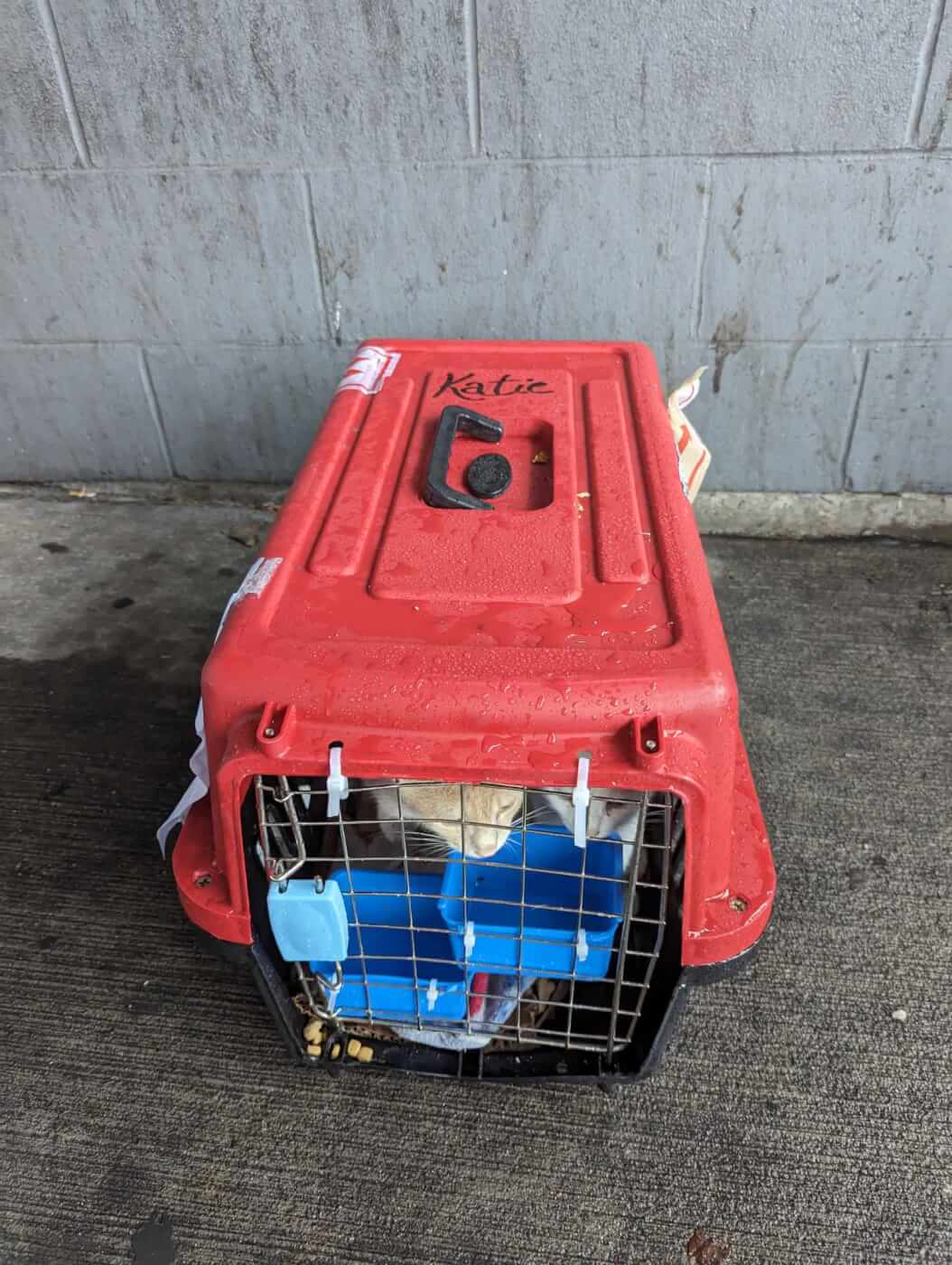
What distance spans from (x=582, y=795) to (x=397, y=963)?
1.36 ft

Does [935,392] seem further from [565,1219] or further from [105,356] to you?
[105,356]

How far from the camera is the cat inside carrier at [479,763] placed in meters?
0.81

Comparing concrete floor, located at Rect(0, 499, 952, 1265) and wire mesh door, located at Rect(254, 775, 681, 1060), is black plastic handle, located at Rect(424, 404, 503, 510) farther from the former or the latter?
concrete floor, located at Rect(0, 499, 952, 1265)

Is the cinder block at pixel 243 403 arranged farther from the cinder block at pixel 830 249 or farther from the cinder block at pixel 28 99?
the cinder block at pixel 830 249

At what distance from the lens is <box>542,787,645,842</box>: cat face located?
0.94 m

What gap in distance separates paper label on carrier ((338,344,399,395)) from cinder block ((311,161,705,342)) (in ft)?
1.64

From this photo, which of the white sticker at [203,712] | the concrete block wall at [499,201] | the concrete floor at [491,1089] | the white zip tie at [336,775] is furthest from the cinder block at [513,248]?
the white zip tie at [336,775]

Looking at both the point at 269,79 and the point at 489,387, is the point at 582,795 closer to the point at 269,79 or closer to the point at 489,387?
the point at 489,387

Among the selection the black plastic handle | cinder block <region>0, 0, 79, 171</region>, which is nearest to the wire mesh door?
the black plastic handle

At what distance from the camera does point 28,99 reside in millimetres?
1812

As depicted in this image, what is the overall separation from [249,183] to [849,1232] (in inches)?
79.7

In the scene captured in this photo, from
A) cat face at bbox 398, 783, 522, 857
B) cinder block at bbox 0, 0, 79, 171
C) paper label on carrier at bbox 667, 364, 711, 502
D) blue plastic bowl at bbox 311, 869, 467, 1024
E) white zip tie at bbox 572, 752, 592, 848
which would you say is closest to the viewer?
white zip tie at bbox 572, 752, 592, 848

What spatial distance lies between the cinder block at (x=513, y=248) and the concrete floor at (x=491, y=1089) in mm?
892

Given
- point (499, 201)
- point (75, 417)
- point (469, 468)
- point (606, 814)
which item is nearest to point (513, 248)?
point (499, 201)
